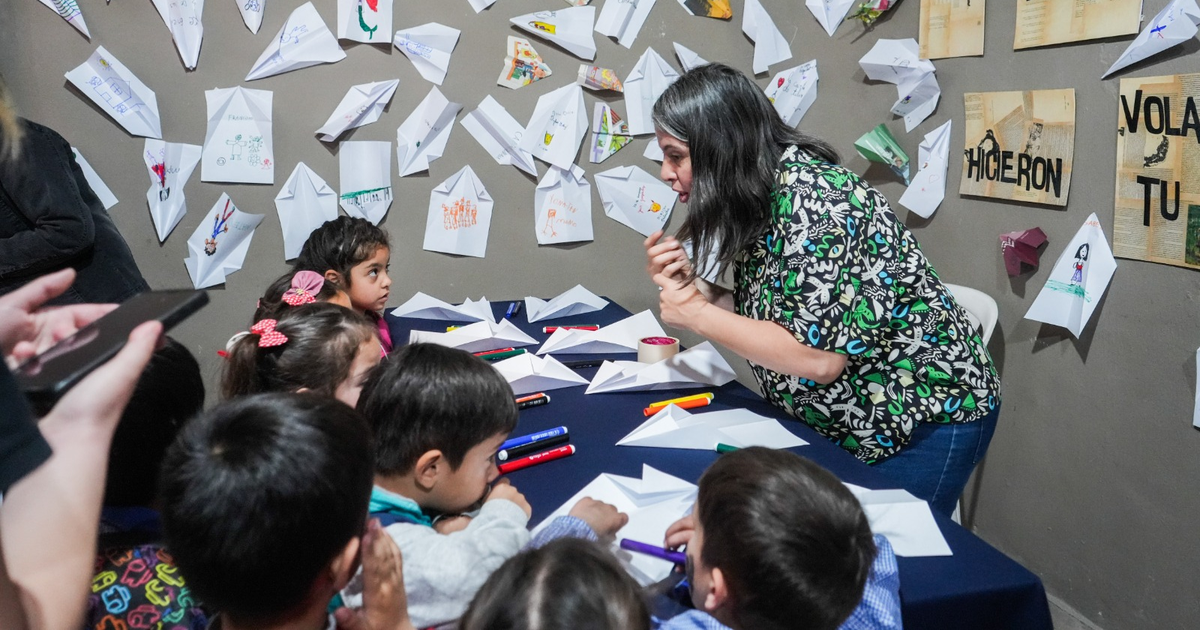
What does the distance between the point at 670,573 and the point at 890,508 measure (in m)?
0.33

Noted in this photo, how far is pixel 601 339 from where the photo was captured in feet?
6.02

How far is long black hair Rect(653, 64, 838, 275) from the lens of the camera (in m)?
1.40

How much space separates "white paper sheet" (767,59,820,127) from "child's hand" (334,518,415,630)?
2.28m

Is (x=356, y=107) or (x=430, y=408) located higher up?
(x=356, y=107)

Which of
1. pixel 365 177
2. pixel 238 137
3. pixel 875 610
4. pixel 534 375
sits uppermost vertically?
pixel 238 137

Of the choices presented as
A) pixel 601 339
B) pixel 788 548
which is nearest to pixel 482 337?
pixel 601 339

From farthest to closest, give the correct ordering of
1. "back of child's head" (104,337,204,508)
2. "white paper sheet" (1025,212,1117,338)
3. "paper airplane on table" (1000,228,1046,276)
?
"paper airplane on table" (1000,228,1046,276) < "white paper sheet" (1025,212,1117,338) < "back of child's head" (104,337,204,508)

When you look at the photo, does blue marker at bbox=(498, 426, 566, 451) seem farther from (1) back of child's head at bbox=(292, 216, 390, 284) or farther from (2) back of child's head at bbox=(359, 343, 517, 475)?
(1) back of child's head at bbox=(292, 216, 390, 284)

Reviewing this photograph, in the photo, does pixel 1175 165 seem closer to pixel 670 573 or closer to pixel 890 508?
pixel 890 508

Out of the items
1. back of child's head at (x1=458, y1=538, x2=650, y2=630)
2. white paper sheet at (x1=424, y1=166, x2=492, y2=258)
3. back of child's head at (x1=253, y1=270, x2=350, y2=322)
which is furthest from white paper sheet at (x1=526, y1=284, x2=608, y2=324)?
back of child's head at (x1=458, y1=538, x2=650, y2=630)

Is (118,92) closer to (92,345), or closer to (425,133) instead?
(425,133)

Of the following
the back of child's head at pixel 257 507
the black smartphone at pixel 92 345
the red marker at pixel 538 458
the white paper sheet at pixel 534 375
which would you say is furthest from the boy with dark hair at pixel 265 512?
the white paper sheet at pixel 534 375

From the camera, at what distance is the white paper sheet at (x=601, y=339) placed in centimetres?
183

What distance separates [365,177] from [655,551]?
6.17ft
